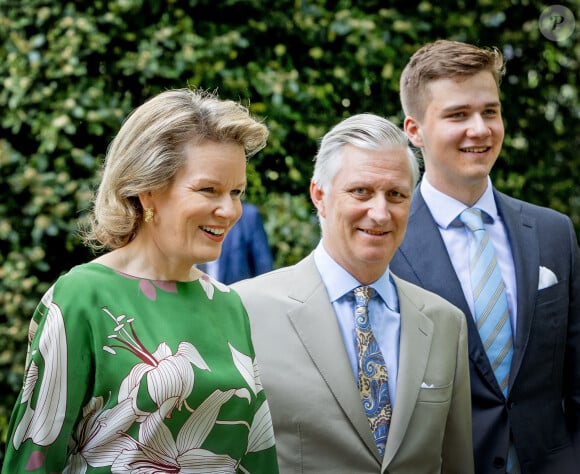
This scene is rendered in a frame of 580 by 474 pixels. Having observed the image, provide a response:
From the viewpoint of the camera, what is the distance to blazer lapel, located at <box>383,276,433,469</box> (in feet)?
9.82

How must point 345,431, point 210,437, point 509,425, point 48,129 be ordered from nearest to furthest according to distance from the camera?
point 210,437
point 345,431
point 509,425
point 48,129

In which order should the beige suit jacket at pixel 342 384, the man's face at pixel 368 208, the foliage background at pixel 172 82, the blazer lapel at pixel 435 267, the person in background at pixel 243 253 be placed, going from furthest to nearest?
the foliage background at pixel 172 82
the person in background at pixel 243 253
the blazer lapel at pixel 435 267
the man's face at pixel 368 208
the beige suit jacket at pixel 342 384

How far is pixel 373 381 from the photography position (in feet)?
10.1

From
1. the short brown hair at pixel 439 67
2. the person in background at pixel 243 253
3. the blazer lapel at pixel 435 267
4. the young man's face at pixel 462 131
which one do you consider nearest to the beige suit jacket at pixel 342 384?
the blazer lapel at pixel 435 267

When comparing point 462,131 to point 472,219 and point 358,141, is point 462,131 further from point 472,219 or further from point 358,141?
point 358,141

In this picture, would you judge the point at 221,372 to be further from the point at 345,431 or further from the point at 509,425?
the point at 509,425

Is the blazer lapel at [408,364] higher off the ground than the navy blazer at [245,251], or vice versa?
the navy blazer at [245,251]

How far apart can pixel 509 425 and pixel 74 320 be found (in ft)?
5.46

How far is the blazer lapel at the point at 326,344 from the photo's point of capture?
9.78 feet

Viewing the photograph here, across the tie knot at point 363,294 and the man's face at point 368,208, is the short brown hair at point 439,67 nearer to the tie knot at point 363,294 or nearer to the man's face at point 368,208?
the man's face at point 368,208

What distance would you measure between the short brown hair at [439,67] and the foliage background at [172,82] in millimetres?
1614

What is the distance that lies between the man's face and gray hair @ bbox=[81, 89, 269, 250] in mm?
557

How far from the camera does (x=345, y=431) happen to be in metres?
2.97

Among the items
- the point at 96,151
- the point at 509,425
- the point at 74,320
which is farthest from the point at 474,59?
the point at 96,151
